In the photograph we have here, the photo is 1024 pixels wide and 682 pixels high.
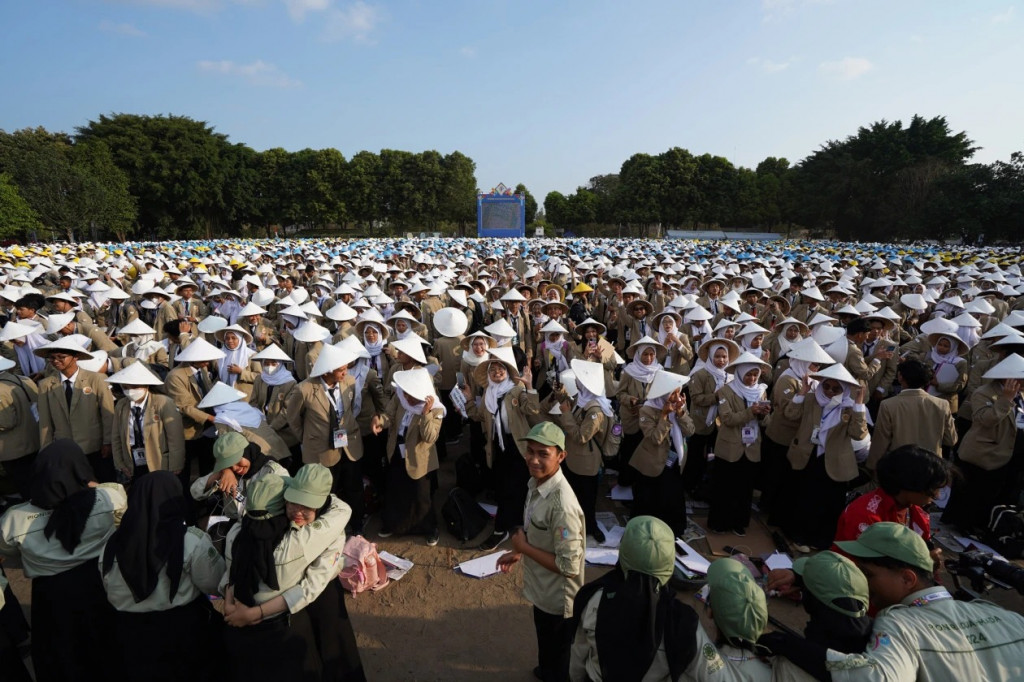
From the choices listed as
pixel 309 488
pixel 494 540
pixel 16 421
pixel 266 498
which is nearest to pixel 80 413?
pixel 16 421

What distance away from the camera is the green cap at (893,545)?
210 centimetres

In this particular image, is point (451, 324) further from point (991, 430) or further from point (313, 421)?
point (991, 430)

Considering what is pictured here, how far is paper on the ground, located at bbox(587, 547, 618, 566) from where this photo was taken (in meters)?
4.45

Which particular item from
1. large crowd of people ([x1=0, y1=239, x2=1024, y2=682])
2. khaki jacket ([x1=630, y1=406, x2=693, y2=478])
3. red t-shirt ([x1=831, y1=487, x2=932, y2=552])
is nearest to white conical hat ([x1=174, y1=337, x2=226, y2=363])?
large crowd of people ([x1=0, y1=239, x2=1024, y2=682])

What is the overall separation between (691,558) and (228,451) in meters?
3.81

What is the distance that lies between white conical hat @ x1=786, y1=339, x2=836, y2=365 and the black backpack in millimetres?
3449

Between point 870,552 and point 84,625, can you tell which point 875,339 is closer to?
point 870,552

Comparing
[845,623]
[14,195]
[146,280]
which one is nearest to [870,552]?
[845,623]

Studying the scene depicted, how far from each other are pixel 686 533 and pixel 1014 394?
9.98 ft

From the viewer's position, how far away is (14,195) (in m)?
26.4

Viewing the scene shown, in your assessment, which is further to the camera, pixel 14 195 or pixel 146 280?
pixel 14 195

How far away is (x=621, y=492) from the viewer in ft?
18.7

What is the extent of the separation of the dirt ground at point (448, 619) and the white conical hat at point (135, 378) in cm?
187

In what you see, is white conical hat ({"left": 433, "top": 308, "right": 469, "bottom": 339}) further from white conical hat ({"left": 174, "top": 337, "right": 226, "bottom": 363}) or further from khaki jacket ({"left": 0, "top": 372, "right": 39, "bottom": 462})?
khaki jacket ({"left": 0, "top": 372, "right": 39, "bottom": 462})
